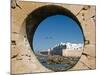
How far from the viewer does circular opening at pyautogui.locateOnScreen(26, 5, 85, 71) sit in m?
3.40

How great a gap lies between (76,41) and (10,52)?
3.13 feet

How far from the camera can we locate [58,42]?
3500mm

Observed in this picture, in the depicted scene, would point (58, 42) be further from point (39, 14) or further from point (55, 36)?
point (39, 14)

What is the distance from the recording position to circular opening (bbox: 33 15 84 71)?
342 centimetres

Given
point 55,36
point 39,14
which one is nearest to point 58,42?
point 55,36

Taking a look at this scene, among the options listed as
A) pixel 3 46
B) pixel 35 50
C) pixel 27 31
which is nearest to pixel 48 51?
pixel 35 50

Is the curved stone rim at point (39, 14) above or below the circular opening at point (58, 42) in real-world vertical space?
above

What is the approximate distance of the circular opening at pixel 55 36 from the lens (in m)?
3.40

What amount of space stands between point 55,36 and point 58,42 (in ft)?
0.30

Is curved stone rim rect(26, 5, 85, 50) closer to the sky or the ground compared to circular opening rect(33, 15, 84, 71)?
closer to the sky

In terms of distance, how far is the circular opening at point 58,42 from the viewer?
3420 millimetres

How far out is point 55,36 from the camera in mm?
3494

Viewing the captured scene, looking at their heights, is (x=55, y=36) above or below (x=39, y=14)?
→ below

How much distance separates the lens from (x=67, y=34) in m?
3.55
